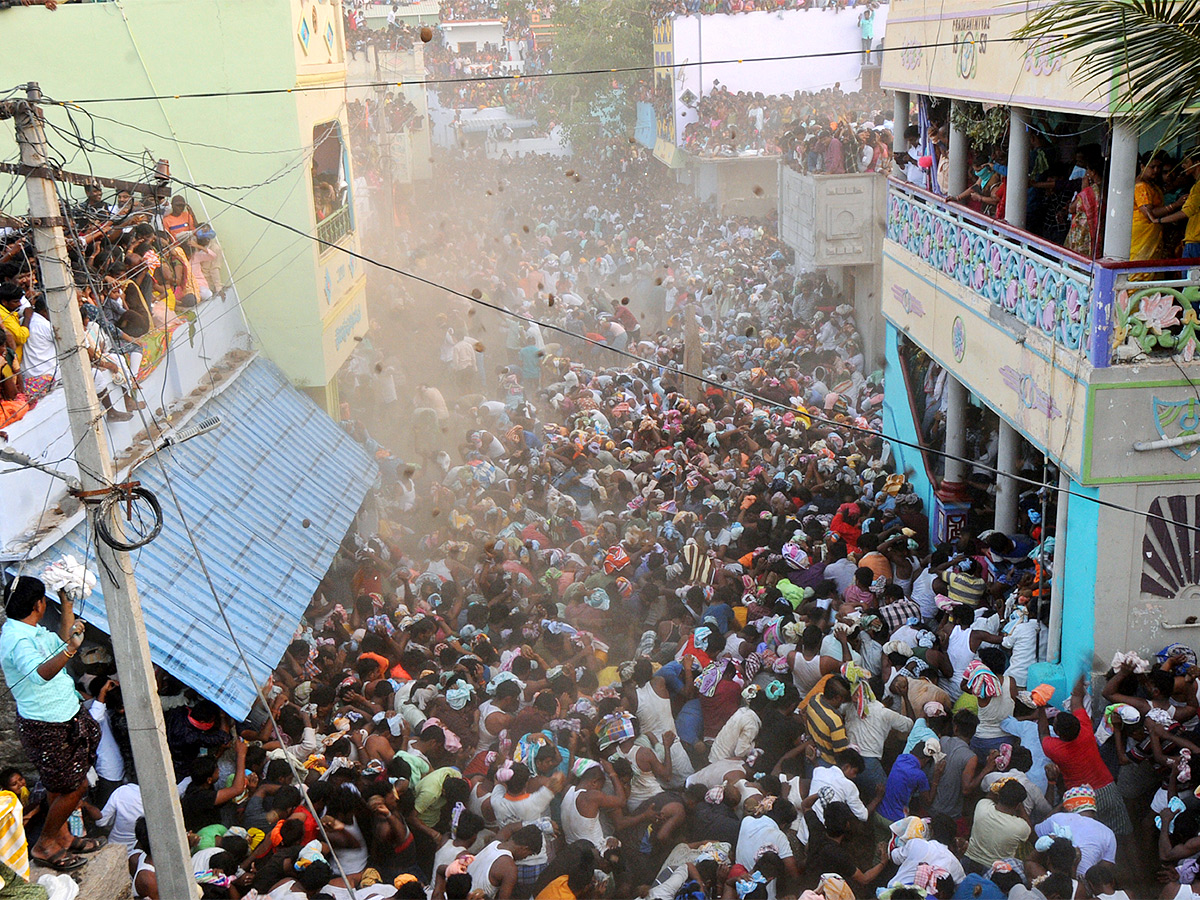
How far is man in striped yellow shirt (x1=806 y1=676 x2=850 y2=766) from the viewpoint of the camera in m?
6.98

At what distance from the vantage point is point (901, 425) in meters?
13.2

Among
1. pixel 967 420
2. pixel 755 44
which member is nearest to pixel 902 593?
pixel 967 420

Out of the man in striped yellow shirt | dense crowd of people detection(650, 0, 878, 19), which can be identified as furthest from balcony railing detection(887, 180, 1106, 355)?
dense crowd of people detection(650, 0, 878, 19)

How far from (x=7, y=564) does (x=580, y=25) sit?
3956 cm

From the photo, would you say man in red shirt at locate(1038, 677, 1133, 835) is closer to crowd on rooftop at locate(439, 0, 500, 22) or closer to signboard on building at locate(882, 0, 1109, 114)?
signboard on building at locate(882, 0, 1109, 114)

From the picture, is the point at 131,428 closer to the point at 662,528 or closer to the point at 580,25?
the point at 662,528

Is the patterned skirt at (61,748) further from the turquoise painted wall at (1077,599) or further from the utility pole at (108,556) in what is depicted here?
the turquoise painted wall at (1077,599)

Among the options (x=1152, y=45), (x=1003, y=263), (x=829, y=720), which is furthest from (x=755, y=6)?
(x=829, y=720)

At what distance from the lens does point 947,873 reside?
5.76m

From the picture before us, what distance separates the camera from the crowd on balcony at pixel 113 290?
8047mm

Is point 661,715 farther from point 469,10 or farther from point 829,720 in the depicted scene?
point 469,10

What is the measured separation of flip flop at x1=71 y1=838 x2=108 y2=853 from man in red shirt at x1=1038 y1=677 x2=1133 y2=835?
17.2 feet

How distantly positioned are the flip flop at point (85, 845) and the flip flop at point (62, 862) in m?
0.08

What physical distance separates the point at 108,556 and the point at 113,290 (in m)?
4.51
